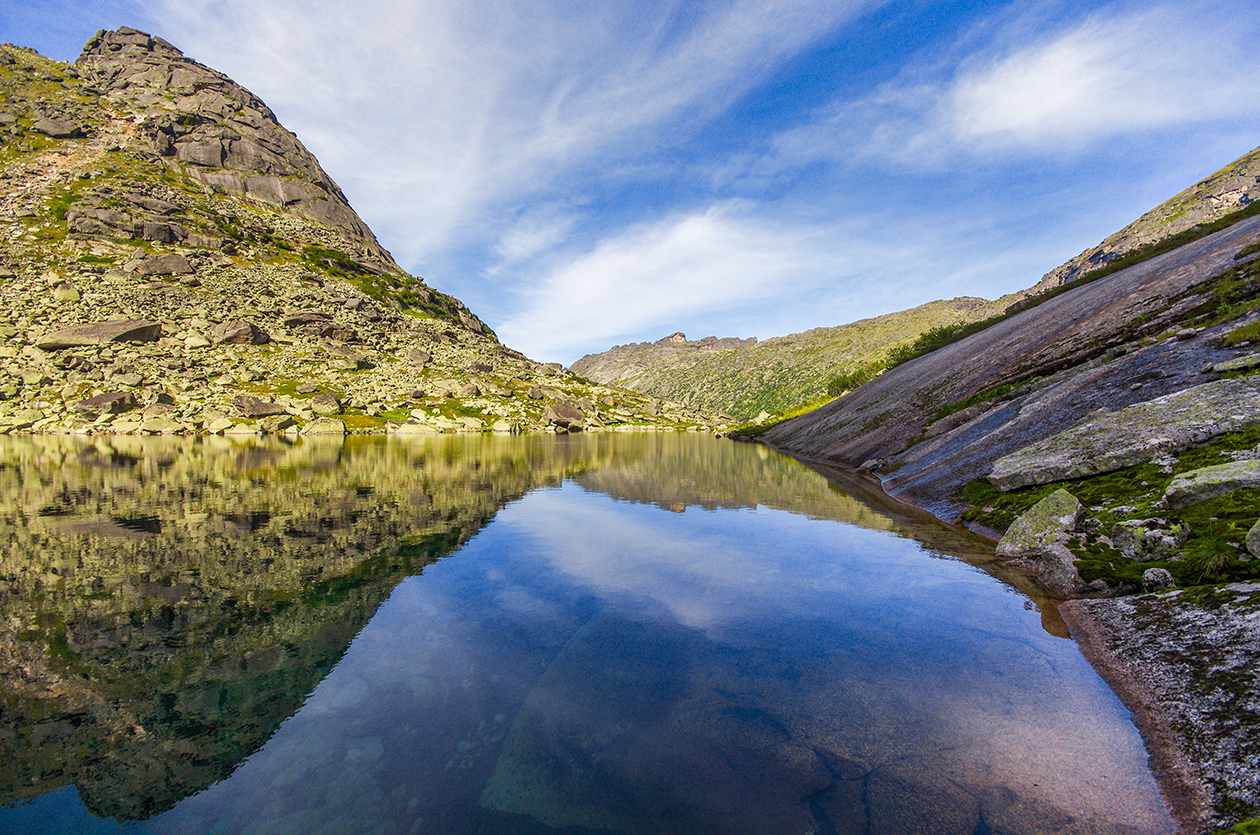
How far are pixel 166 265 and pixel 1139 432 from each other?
701 ft

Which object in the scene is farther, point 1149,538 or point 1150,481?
point 1150,481

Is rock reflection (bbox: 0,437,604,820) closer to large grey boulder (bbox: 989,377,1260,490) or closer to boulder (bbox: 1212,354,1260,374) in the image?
large grey boulder (bbox: 989,377,1260,490)

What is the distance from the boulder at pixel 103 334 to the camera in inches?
4498

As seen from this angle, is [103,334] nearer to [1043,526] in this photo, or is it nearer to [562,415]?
[562,415]

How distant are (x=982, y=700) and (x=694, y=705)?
6536 mm

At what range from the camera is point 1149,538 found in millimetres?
15336

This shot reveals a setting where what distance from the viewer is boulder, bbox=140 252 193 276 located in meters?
147

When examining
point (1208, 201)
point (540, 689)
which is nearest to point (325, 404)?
point (540, 689)

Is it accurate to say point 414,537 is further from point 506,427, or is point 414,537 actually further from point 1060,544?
point 506,427

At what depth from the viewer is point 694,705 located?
1133 centimetres

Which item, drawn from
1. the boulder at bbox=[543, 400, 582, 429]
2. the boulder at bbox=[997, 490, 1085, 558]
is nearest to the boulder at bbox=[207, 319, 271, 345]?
the boulder at bbox=[543, 400, 582, 429]

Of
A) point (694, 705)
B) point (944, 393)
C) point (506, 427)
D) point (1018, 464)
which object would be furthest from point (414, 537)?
point (506, 427)

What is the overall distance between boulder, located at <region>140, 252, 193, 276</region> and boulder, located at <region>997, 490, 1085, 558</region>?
20674 centimetres

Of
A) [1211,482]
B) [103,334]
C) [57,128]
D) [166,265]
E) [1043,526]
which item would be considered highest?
[57,128]
